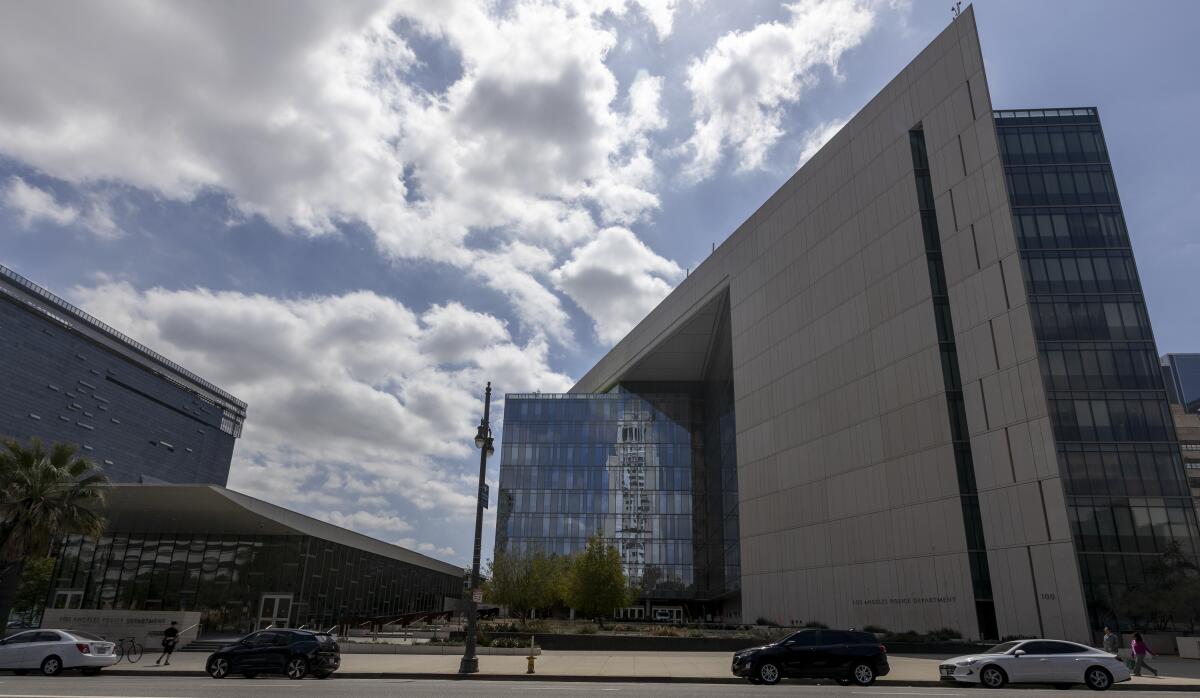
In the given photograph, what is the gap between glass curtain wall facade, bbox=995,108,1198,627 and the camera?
34.3m

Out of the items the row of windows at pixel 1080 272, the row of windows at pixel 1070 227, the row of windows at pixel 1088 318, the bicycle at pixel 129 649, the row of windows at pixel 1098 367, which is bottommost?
the bicycle at pixel 129 649

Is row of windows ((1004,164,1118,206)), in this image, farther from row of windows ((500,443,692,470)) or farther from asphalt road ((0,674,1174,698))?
row of windows ((500,443,692,470))

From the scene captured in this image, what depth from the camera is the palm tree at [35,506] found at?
2959cm

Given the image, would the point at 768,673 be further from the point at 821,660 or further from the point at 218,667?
the point at 218,667

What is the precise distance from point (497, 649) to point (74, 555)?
3346 cm

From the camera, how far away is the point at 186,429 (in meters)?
171

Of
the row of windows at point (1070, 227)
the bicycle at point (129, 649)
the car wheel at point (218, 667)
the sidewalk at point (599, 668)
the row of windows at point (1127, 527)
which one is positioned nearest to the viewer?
the sidewalk at point (599, 668)

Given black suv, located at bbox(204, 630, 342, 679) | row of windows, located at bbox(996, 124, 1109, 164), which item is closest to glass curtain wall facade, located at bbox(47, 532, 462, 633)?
black suv, located at bbox(204, 630, 342, 679)

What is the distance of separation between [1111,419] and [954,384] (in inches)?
301

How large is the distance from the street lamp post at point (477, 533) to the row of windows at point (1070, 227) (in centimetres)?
3380

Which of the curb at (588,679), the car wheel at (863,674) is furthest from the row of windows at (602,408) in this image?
the car wheel at (863,674)

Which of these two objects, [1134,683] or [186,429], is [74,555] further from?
[186,429]

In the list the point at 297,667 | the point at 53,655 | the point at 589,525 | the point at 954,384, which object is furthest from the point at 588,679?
the point at 589,525

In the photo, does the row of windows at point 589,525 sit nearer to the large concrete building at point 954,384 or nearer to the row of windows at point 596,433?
the row of windows at point 596,433
